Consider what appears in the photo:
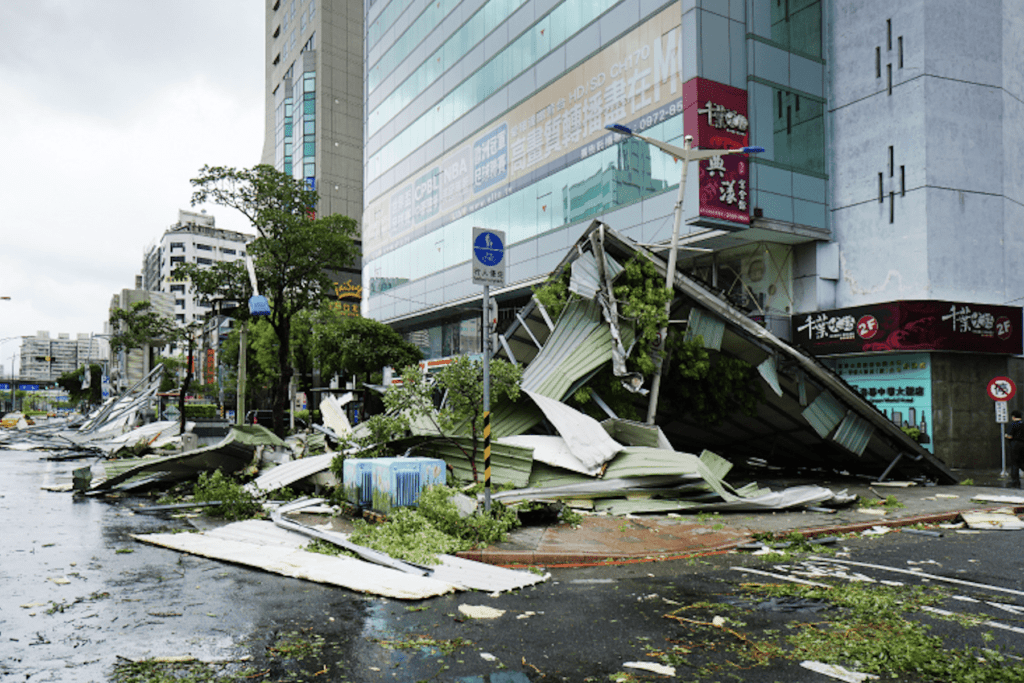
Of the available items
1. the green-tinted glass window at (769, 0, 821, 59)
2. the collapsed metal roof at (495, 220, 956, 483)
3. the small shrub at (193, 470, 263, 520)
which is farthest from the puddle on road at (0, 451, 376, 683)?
the green-tinted glass window at (769, 0, 821, 59)

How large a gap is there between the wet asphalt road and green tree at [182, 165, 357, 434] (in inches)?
821

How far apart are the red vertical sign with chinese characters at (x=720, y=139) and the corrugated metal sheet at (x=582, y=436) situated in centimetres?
1263

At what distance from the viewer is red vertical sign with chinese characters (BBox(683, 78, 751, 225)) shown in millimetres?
24438

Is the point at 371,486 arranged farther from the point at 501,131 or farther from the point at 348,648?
the point at 501,131

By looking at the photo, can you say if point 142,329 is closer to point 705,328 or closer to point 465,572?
point 705,328

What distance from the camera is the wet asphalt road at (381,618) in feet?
17.2

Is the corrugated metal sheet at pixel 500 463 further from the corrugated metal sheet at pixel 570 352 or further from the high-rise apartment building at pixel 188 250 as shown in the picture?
the high-rise apartment building at pixel 188 250

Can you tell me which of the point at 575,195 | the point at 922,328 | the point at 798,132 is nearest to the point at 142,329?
the point at 575,195

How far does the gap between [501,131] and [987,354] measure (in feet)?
79.4

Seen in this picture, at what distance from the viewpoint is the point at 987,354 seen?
80.4 feet

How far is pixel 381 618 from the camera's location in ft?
21.4

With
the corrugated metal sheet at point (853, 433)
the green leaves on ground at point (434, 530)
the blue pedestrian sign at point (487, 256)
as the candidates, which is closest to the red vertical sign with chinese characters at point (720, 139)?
the corrugated metal sheet at point (853, 433)

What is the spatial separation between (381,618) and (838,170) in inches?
1006

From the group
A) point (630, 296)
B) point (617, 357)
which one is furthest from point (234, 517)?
point (630, 296)
